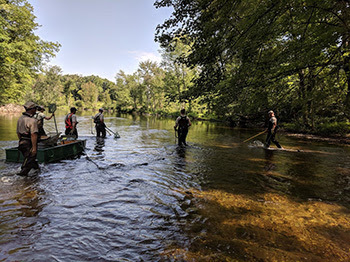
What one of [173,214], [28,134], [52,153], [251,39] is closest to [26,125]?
[28,134]

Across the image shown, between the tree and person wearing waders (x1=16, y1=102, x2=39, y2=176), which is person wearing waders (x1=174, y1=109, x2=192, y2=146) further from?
the tree

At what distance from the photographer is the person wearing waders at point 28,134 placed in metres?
5.79

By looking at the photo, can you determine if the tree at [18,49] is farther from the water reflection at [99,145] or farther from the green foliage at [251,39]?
the green foliage at [251,39]

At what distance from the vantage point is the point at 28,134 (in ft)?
19.5

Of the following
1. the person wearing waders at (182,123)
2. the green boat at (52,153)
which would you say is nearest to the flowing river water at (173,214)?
the green boat at (52,153)

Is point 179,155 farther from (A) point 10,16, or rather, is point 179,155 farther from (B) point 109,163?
(A) point 10,16

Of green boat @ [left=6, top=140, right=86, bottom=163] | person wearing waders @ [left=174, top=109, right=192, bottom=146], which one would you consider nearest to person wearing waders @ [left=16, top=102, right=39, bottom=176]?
green boat @ [left=6, top=140, right=86, bottom=163]

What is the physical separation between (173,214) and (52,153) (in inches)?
240

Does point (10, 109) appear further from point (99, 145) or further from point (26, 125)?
point (26, 125)

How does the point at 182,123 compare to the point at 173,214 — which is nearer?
the point at 173,214

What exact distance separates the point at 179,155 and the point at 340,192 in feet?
21.9

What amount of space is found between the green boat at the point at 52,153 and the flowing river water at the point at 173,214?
1.00ft

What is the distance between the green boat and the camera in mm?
7477

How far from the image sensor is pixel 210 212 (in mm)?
4496
